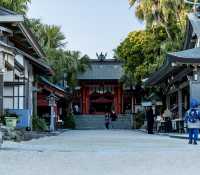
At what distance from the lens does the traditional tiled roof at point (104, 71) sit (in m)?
74.1

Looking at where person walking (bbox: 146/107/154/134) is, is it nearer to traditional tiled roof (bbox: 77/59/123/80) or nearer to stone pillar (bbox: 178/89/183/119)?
stone pillar (bbox: 178/89/183/119)

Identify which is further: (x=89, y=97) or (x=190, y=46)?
(x=89, y=97)

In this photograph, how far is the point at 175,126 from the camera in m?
36.6

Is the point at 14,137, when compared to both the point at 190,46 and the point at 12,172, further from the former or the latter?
the point at 190,46

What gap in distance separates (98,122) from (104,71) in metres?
12.1

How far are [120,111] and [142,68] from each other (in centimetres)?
2315

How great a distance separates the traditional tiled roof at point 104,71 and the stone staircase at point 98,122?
660cm

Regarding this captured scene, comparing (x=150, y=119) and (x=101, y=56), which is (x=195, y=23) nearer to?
(x=150, y=119)

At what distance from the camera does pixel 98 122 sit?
66.7 meters

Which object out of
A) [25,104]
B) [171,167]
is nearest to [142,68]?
[25,104]

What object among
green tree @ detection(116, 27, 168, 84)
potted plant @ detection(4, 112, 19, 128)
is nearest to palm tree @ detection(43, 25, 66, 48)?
green tree @ detection(116, 27, 168, 84)

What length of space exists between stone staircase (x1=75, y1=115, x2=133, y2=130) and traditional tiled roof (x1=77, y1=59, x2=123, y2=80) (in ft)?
21.6

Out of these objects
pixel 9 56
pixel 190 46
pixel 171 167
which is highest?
pixel 190 46

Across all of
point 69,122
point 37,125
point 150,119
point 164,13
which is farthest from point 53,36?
point 37,125
